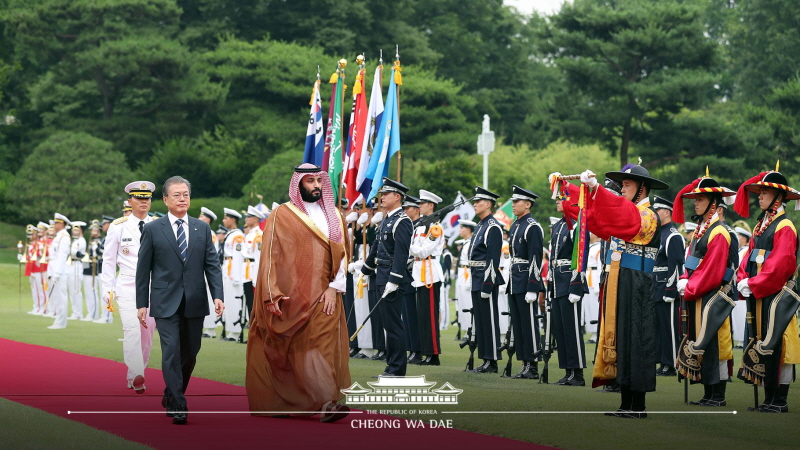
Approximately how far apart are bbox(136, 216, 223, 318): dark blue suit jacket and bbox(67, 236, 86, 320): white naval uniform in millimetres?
15205

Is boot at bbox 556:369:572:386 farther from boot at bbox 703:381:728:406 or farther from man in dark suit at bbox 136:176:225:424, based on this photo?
man in dark suit at bbox 136:176:225:424

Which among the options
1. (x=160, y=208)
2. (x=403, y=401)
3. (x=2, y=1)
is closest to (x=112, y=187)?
(x=160, y=208)

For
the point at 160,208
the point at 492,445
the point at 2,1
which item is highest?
the point at 2,1

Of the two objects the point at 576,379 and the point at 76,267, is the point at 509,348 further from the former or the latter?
the point at 76,267

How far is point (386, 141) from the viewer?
17.2 meters

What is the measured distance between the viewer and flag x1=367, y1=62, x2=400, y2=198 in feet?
55.7

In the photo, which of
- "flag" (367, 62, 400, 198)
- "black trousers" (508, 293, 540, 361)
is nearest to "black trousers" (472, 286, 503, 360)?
"black trousers" (508, 293, 540, 361)

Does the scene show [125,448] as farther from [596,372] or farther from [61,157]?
[61,157]

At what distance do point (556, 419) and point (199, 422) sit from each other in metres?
2.87

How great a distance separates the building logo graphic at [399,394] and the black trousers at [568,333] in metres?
2.47

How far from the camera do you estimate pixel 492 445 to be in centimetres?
847

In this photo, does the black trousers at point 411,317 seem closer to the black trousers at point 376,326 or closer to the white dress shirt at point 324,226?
the black trousers at point 376,326

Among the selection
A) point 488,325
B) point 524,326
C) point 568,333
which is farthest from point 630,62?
point 568,333

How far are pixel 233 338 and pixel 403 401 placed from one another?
10.1 metres
